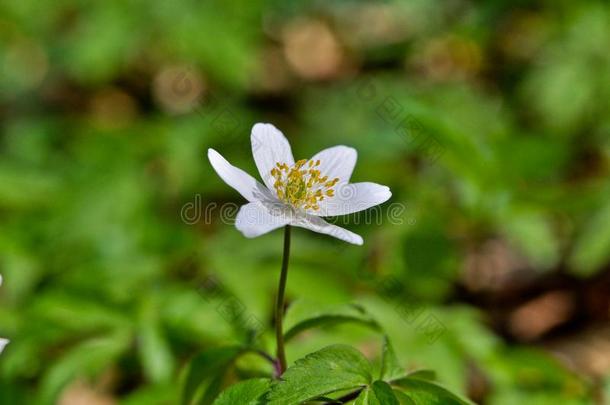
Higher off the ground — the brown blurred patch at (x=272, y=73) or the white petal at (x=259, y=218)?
the brown blurred patch at (x=272, y=73)

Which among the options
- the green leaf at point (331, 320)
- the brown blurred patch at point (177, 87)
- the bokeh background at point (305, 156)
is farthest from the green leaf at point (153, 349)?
the brown blurred patch at point (177, 87)

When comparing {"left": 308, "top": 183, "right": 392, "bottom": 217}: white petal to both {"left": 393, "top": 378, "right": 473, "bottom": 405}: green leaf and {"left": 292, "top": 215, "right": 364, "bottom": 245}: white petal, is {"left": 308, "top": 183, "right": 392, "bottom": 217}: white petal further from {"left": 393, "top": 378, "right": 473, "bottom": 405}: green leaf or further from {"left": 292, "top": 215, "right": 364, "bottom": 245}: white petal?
{"left": 393, "top": 378, "right": 473, "bottom": 405}: green leaf

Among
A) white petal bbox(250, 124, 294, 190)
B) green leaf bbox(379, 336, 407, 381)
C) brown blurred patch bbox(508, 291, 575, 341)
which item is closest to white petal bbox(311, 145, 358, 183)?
white petal bbox(250, 124, 294, 190)

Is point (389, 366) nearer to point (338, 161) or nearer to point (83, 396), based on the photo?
point (338, 161)

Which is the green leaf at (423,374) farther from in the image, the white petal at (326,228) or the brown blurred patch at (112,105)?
the brown blurred patch at (112,105)

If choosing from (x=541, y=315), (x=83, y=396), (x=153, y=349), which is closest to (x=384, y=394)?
(x=153, y=349)
